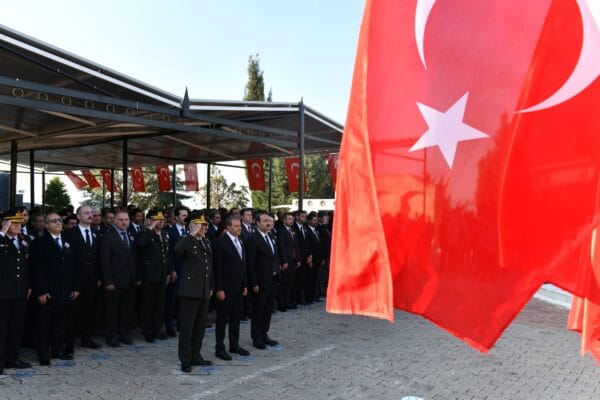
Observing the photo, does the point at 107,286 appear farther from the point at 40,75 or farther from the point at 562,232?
the point at 562,232

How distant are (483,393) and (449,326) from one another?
378 centimetres

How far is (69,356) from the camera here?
6.20m

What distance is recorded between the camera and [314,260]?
410 inches

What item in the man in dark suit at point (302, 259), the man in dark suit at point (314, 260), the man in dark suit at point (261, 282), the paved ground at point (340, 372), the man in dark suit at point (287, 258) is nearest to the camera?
the paved ground at point (340, 372)

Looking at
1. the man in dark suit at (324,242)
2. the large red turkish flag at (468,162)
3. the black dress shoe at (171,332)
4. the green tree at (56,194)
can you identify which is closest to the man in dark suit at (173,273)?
the black dress shoe at (171,332)

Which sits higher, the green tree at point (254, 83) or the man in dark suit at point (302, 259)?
the green tree at point (254, 83)

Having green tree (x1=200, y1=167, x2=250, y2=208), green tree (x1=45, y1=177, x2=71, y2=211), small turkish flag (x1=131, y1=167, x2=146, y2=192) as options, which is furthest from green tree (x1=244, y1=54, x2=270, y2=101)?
small turkish flag (x1=131, y1=167, x2=146, y2=192)

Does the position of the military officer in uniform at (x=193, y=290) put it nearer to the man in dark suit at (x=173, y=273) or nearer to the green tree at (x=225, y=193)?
the man in dark suit at (x=173, y=273)

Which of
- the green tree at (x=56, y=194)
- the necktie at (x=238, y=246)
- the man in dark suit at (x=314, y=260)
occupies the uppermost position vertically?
the green tree at (x=56, y=194)

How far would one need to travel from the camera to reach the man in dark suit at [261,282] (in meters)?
6.83

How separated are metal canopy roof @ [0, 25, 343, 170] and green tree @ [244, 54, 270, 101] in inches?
1404

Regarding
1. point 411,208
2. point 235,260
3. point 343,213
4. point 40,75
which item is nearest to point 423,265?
point 411,208

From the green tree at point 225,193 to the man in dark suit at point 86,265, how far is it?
41.0 m

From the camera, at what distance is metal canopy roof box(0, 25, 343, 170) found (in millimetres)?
7129
